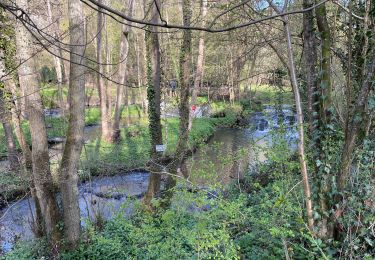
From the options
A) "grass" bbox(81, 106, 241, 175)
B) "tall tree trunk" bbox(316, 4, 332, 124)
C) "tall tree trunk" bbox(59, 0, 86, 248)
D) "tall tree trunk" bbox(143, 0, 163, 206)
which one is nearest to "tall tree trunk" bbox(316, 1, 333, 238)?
"tall tree trunk" bbox(316, 4, 332, 124)

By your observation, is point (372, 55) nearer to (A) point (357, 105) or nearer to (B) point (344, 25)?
(A) point (357, 105)

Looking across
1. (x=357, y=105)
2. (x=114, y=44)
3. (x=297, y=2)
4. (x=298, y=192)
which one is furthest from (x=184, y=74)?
(x=114, y=44)

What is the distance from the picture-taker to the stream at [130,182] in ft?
16.1

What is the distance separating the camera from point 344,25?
13.5 ft

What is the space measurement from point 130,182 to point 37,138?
17.8 feet

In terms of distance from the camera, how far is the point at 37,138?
5.46 metres

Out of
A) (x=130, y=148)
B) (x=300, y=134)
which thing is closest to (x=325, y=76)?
(x=300, y=134)

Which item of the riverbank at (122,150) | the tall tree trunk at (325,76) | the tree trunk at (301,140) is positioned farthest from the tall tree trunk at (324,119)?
the riverbank at (122,150)

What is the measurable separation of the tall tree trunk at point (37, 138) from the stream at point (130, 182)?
652 millimetres

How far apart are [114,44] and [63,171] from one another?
23.1 metres

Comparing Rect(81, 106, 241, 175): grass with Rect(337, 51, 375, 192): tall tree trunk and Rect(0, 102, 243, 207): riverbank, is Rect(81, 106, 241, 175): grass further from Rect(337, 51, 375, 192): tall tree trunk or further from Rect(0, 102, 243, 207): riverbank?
Rect(337, 51, 375, 192): tall tree trunk

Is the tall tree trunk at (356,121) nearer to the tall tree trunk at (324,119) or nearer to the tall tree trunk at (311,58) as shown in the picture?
the tall tree trunk at (324,119)

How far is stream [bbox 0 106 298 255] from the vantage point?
4.91 metres

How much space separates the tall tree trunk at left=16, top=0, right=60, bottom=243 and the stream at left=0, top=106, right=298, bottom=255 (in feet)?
2.14
